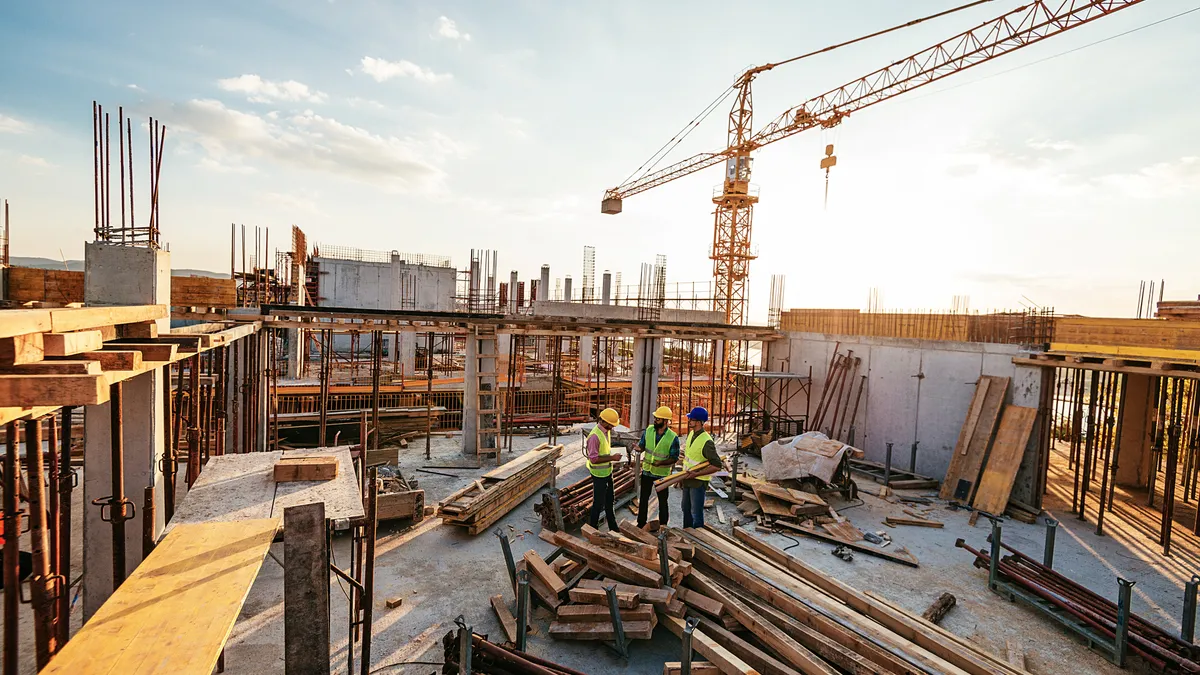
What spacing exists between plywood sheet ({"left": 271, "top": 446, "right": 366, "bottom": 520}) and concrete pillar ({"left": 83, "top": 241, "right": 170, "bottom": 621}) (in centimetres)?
196

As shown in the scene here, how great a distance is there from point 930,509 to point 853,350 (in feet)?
16.8

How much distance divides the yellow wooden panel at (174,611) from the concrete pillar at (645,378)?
12380 mm

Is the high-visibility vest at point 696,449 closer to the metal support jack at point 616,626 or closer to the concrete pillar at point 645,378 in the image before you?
the metal support jack at point 616,626

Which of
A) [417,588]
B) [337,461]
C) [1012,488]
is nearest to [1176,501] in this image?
[1012,488]

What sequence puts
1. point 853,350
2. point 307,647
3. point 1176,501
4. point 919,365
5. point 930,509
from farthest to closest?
1. point 853,350
2. point 919,365
3. point 1176,501
4. point 930,509
5. point 307,647

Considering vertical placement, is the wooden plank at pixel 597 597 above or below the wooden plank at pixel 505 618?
above

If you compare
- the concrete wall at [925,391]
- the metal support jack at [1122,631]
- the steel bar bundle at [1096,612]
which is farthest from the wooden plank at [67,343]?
the concrete wall at [925,391]

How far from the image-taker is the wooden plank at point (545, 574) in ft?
20.9

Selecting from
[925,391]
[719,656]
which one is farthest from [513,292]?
[719,656]

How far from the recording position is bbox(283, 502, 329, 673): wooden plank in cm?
338

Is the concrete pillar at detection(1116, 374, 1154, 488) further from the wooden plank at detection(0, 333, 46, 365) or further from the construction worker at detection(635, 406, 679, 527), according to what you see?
the wooden plank at detection(0, 333, 46, 365)

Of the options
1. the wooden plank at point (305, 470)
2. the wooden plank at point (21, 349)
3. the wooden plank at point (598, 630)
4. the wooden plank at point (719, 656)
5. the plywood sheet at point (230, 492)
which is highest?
the wooden plank at point (21, 349)

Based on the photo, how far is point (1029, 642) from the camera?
21.3 ft

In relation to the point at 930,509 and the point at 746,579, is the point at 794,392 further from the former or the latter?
the point at 746,579
